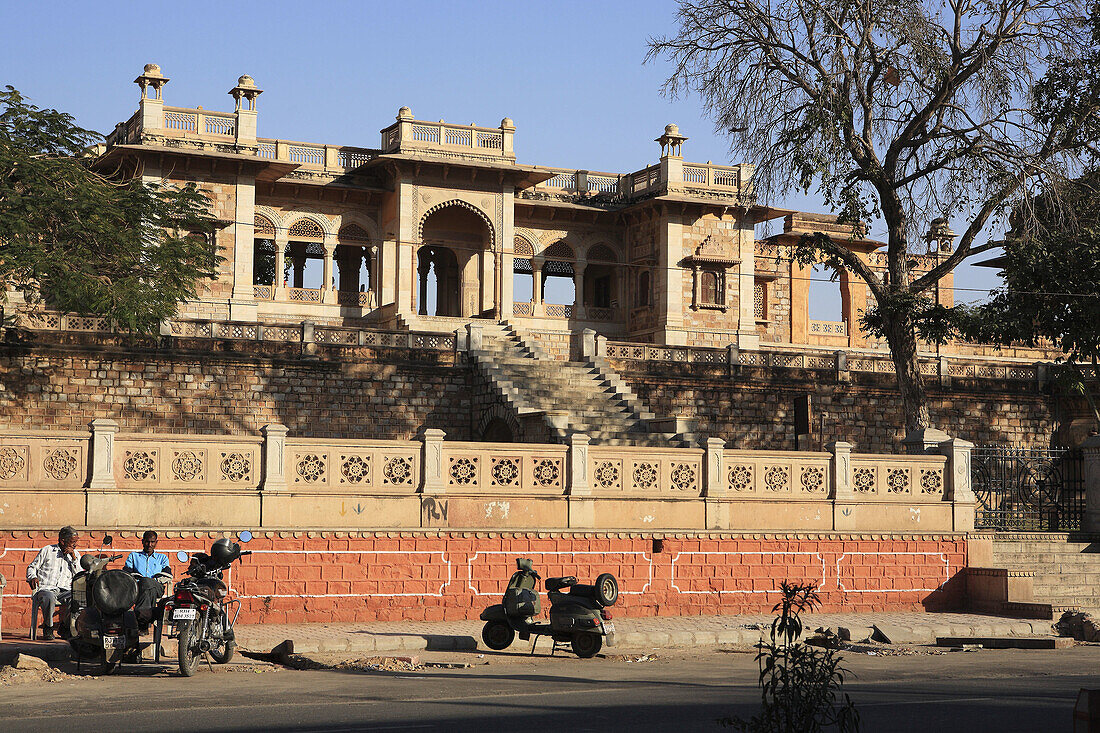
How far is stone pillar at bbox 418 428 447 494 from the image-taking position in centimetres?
1570

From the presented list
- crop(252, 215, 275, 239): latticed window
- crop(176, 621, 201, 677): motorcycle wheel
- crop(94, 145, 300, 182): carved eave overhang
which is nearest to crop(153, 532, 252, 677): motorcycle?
crop(176, 621, 201, 677): motorcycle wheel

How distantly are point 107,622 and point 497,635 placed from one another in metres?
4.07

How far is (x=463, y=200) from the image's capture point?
34062 mm

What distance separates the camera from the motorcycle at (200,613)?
11.0m

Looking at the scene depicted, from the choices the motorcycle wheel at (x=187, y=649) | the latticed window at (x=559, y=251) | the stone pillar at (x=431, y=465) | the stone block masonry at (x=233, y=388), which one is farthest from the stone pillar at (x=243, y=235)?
the motorcycle wheel at (x=187, y=649)

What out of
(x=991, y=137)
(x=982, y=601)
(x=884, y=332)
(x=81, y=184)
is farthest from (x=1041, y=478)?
(x=81, y=184)

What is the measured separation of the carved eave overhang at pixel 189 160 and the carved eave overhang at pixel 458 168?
2530 mm

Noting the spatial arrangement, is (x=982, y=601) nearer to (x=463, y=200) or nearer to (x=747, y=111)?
(x=747, y=111)

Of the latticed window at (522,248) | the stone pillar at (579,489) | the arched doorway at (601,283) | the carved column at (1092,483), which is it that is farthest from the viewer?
the arched doorway at (601,283)

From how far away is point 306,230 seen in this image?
A: 113ft

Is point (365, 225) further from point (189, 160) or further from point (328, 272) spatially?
point (189, 160)

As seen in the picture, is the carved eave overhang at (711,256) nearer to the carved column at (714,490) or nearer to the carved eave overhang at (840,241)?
the carved eave overhang at (840,241)

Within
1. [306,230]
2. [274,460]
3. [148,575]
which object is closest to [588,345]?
[306,230]

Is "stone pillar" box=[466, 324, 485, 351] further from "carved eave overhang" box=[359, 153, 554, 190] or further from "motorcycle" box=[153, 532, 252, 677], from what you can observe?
"motorcycle" box=[153, 532, 252, 677]
